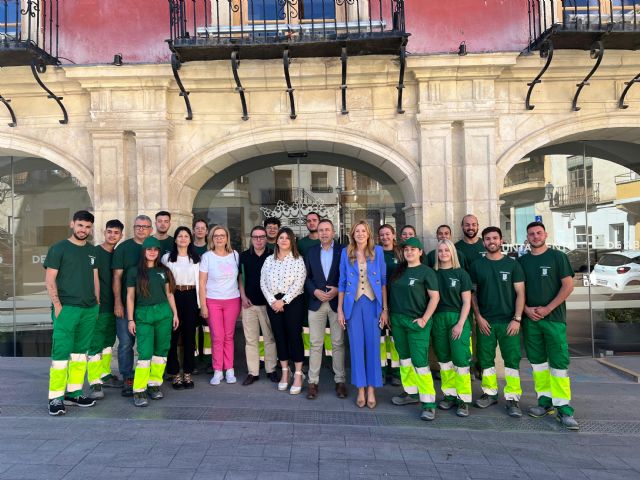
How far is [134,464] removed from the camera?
354cm

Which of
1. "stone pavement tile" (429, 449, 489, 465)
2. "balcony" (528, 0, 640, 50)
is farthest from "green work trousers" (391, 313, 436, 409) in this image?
"balcony" (528, 0, 640, 50)

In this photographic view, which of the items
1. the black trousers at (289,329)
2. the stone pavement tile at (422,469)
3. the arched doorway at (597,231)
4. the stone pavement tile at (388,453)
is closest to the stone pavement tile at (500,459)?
the stone pavement tile at (422,469)

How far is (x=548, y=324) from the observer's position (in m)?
4.46

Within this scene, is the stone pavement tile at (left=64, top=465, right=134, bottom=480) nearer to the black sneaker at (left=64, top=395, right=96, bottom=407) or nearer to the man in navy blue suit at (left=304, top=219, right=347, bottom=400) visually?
the black sneaker at (left=64, top=395, right=96, bottom=407)

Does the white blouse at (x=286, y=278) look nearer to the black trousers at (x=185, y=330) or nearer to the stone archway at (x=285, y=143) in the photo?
the black trousers at (x=185, y=330)

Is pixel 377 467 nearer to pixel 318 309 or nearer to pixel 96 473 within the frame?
pixel 318 309

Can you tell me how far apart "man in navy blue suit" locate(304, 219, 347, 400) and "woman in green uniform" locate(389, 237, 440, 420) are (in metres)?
0.65

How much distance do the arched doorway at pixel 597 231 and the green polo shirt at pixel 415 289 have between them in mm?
3630

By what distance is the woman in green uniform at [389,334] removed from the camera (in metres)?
5.42

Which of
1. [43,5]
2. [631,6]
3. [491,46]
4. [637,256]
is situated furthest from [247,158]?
[637,256]

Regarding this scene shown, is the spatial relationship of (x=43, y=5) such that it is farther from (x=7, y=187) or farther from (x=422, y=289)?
(x=422, y=289)

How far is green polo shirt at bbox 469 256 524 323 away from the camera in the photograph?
15.0ft

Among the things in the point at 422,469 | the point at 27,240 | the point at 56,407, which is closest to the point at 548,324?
the point at 422,469

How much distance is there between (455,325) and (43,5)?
659cm
